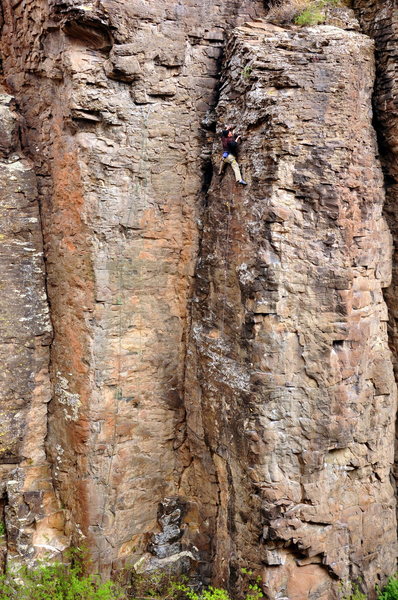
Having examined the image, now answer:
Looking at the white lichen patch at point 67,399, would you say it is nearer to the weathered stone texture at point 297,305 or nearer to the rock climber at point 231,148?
the weathered stone texture at point 297,305

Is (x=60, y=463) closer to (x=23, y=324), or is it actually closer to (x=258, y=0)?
(x=23, y=324)

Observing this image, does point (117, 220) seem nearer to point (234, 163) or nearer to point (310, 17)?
point (234, 163)

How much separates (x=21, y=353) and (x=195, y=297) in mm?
2468

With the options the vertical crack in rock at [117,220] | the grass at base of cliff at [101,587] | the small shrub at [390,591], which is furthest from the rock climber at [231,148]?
the small shrub at [390,591]

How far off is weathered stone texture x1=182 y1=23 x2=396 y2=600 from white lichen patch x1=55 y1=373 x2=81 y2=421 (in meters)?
1.83

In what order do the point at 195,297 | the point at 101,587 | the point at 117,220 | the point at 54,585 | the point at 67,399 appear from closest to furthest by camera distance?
the point at 117,220
the point at 101,587
the point at 54,585
the point at 67,399
the point at 195,297

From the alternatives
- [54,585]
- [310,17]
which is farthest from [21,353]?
[310,17]

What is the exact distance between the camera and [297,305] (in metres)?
7.17

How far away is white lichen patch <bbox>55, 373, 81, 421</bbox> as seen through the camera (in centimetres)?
781

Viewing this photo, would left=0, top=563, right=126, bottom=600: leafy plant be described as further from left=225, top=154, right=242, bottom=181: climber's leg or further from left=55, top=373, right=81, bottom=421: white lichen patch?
left=225, top=154, right=242, bottom=181: climber's leg

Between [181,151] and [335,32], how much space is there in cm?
239

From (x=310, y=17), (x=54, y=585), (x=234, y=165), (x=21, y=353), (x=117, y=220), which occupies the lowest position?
(x=54, y=585)

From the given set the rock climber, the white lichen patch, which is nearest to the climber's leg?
the rock climber

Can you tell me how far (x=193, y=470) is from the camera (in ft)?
27.7
